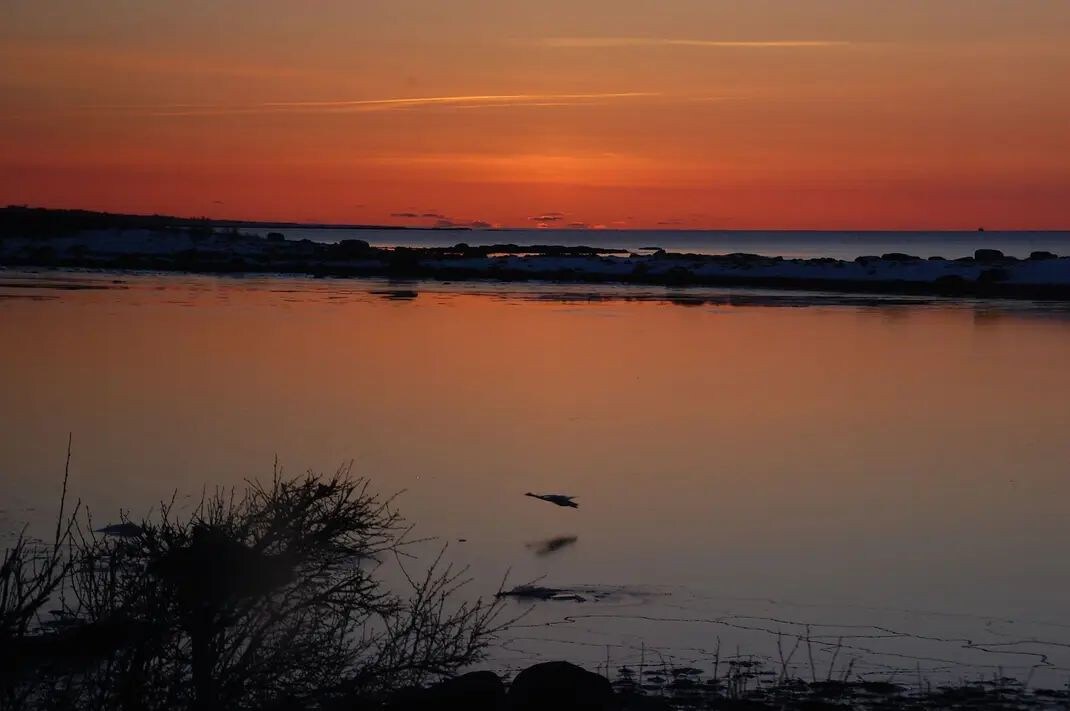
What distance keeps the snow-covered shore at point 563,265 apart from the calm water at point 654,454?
1785 centimetres

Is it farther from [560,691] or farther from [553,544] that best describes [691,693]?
[553,544]

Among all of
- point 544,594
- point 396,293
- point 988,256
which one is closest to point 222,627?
point 544,594

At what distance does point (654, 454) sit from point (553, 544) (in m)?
4.15

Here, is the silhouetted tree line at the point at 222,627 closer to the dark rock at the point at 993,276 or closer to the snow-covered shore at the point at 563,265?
the snow-covered shore at the point at 563,265

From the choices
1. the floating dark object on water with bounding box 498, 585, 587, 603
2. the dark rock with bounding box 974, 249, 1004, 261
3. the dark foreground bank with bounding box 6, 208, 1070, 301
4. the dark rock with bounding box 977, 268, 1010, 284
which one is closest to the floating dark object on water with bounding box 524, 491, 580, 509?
the floating dark object on water with bounding box 498, 585, 587, 603

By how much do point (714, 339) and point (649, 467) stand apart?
46.7 ft

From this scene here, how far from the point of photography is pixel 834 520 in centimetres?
1169

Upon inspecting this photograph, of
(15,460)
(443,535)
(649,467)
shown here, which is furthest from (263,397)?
(443,535)

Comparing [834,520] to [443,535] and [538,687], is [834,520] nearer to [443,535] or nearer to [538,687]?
[443,535]

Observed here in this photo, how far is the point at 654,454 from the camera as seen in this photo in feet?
47.8

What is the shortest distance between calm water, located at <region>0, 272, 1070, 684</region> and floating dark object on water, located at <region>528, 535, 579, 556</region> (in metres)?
0.11

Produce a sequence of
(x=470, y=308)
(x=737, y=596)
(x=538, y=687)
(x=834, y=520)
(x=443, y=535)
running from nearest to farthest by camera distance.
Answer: (x=538, y=687) → (x=737, y=596) → (x=443, y=535) → (x=834, y=520) → (x=470, y=308)

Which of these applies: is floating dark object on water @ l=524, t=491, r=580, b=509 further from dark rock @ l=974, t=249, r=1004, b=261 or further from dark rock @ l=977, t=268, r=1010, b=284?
dark rock @ l=974, t=249, r=1004, b=261

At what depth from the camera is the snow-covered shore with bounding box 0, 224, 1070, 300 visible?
156ft
